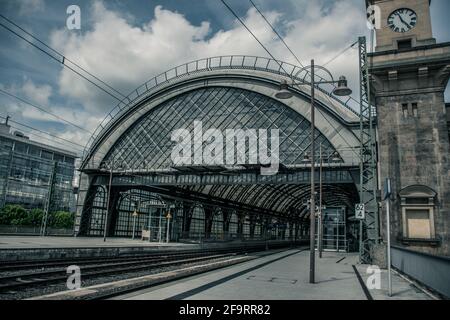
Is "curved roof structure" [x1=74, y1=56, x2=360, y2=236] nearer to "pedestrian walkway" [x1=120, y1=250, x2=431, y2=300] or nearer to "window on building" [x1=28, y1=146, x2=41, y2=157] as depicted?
"pedestrian walkway" [x1=120, y1=250, x2=431, y2=300]

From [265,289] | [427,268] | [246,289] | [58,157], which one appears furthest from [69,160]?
[427,268]

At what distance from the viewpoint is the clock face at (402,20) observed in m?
23.4

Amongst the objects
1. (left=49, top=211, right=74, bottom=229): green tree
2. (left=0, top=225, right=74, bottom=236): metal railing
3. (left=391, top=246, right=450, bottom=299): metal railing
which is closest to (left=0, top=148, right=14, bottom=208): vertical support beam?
(left=49, top=211, right=74, bottom=229): green tree

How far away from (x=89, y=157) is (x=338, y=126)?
1446 inches

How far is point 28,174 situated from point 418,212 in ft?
365

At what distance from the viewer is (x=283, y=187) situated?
214ft

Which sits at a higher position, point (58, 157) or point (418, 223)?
point (58, 157)

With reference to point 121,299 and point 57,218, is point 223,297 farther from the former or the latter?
point 57,218

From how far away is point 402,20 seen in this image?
77.3 feet

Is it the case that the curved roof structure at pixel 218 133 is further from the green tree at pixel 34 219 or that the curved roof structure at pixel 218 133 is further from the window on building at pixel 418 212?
the green tree at pixel 34 219

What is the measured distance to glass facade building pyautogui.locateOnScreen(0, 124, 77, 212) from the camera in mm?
98000

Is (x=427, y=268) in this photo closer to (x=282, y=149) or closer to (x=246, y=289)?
(x=246, y=289)

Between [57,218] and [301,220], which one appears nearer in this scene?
[57,218]
